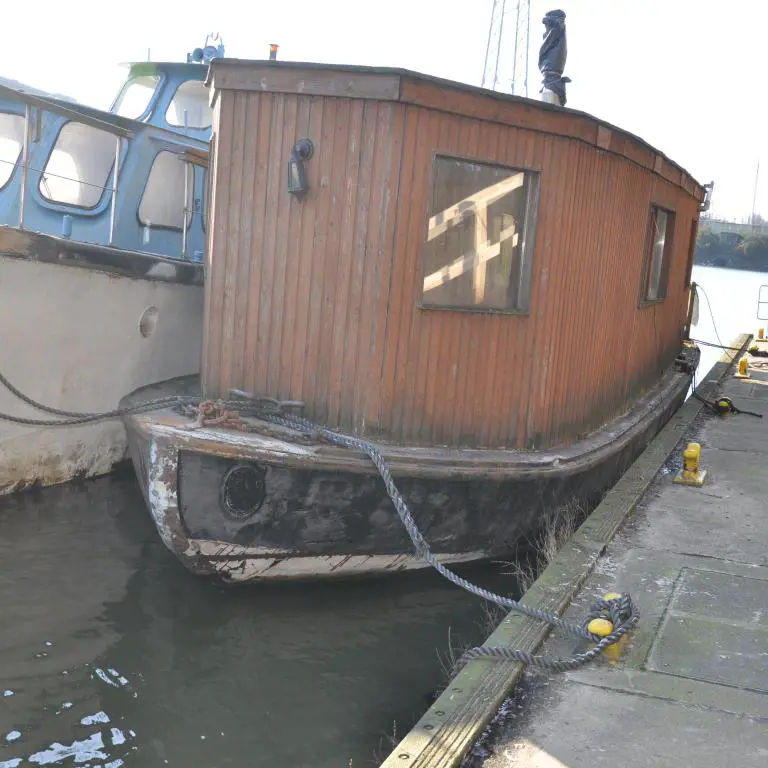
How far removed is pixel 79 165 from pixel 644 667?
6.23 m

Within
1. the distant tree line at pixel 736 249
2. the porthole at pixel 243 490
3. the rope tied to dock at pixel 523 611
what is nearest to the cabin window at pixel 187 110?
the rope tied to dock at pixel 523 611

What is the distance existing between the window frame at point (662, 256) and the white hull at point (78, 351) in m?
3.98

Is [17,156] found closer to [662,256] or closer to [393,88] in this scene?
[393,88]

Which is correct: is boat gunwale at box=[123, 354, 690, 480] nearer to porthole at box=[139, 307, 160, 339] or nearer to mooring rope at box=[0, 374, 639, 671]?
mooring rope at box=[0, 374, 639, 671]

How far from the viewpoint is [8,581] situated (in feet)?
18.4

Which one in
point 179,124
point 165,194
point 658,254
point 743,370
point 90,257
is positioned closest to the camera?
point 90,257

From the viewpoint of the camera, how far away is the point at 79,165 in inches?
307

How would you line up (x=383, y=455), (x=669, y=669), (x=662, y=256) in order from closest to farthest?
(x=669, y=669) → (x=383, y=455) → (x=662, y=256)

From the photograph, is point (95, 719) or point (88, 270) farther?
point (88, 270)

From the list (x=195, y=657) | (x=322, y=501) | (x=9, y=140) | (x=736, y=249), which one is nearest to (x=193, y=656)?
(x=195, y=657)

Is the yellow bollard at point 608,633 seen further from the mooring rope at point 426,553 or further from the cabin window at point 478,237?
the cabin window at point 478,237

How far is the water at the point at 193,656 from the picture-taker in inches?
162

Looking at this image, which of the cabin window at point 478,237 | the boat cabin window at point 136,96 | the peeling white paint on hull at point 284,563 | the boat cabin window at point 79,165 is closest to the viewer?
the peeling white paint on hull at point 284,563

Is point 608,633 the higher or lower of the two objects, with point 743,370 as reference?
lower
